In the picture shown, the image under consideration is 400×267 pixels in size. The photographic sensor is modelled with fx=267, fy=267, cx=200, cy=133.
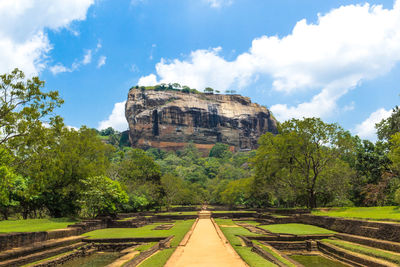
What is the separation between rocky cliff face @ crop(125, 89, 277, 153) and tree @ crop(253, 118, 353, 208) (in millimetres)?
107655

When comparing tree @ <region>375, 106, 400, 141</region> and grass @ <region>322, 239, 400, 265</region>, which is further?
tree @ <region>375, 106, 400, 141</region>

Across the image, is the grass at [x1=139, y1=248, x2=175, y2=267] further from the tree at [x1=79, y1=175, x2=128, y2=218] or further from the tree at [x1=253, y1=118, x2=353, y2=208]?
the tree at [x1=253, y1=118, x2=353, y2=208]

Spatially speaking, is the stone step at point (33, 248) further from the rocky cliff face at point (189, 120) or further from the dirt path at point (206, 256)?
the rocky cliff face at point (189, 120)

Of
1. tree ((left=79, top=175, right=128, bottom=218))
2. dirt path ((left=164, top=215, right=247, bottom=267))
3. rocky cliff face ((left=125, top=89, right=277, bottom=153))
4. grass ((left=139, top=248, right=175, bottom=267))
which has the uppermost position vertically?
rocky cliff face ((left=125, top=89, right=277, bottom=153))

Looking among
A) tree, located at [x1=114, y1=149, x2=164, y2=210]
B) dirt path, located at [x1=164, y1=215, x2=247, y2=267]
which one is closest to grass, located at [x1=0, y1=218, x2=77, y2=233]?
dirt path, located at [x1=164, y1=215, x2=247, y2=267]

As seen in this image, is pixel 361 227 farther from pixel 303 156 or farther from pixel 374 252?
pixel 303 156

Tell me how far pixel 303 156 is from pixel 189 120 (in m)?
112

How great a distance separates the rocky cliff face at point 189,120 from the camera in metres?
136

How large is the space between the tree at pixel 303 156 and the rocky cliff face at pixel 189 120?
10765 cm

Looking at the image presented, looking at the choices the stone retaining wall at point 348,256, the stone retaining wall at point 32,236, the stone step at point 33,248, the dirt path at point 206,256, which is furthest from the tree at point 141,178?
the stone retaining wall at point 348,256

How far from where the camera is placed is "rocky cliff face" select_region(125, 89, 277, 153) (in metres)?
136

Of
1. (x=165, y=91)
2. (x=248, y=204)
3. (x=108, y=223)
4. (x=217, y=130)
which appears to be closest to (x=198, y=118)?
(x=217, y=130)

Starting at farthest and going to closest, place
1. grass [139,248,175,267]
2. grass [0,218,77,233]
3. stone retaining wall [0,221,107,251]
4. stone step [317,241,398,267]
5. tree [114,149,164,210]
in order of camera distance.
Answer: tree [114,149,164,210] < grass [0,218,77,233] < stone retaining wall [0,221,107,251] < stone step [317,241,398,267] < grass [139,248,175,267]

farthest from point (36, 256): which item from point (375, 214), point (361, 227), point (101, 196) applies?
point (375, 214)
